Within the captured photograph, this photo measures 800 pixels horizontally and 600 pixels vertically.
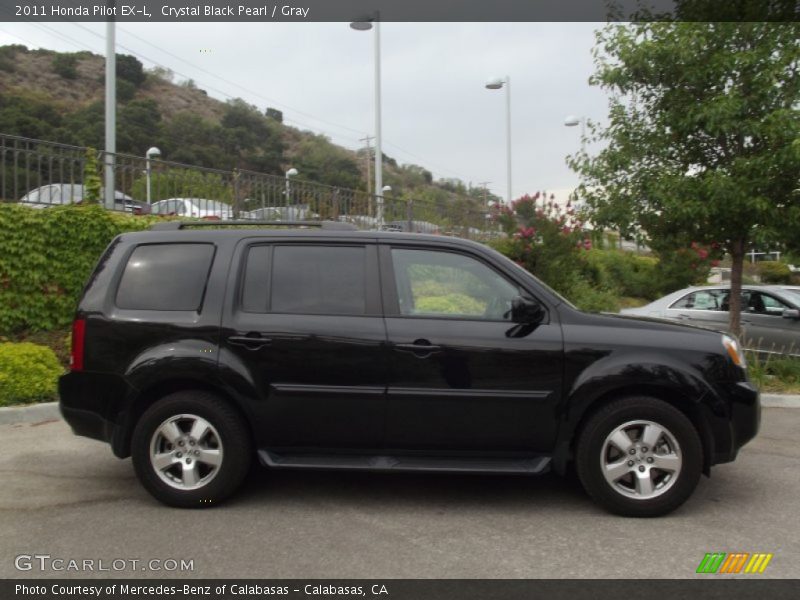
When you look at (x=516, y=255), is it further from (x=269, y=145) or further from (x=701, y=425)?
(x=269, y=145)

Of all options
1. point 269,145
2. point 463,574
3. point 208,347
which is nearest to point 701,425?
point 463,574

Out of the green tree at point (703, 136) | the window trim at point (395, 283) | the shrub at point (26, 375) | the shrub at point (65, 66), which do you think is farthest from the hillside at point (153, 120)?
the window trim at point (395, 283)

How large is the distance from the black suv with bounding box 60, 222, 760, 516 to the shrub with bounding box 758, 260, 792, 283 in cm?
3132

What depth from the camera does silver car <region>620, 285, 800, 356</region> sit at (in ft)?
33.7

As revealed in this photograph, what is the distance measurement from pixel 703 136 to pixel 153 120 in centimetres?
6933

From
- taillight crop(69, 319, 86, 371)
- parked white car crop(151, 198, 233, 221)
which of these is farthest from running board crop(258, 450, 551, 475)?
parked white car crop(151, 198, 233, 221)

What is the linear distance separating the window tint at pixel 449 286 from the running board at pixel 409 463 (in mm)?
928

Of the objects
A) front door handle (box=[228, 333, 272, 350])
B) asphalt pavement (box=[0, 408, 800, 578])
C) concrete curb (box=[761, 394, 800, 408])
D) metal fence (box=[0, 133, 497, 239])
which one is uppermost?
metal fence (box=[0, 133, 497, 239])

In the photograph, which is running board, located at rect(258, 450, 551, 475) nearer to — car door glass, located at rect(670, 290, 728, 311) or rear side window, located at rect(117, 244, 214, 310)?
rear side window, located at rect(117, 244, 214, 310)

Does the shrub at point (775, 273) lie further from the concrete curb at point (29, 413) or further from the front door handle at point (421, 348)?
the concrete curb at point (29, 413)

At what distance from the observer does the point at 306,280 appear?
179 inches

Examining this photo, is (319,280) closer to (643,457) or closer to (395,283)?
(395,283)

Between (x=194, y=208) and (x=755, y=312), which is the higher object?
(x=194, y=208)
